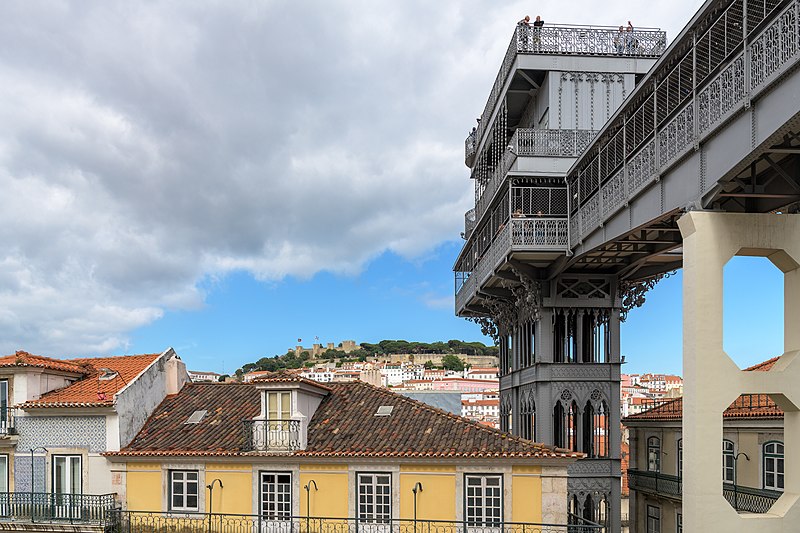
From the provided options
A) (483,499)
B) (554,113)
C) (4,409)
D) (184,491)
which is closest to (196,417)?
(184,491)

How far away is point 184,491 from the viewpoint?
2606 centimetres

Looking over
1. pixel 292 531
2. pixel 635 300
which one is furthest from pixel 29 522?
pixel 635 300

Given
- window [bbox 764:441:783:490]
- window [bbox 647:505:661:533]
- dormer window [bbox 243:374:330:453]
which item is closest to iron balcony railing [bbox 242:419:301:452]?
dormer window [bbox 243:374:330:453]

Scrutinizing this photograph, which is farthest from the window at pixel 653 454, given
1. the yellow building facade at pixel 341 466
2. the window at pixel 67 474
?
the window at pixel 67 474

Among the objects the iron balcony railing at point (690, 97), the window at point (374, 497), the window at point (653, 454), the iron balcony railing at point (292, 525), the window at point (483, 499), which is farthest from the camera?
the window at point (653, 454)

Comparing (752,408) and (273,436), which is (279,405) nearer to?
(273,436)

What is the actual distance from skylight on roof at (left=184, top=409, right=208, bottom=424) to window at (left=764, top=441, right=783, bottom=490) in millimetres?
17496

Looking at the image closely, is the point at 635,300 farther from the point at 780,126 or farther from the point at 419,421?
the point at 780,126

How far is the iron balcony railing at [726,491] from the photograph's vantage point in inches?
1043

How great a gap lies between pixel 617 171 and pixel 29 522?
19.7 m

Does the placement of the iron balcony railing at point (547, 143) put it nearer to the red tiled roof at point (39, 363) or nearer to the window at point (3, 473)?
the red tiled roof at point (39, 363)

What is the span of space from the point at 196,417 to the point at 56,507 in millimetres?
4832

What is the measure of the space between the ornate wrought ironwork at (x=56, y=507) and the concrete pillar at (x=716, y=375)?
17275 millimetres

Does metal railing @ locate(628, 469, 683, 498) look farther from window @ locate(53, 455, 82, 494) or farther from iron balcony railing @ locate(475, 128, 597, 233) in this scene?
window @ locate(53, 455, 82, 494)
